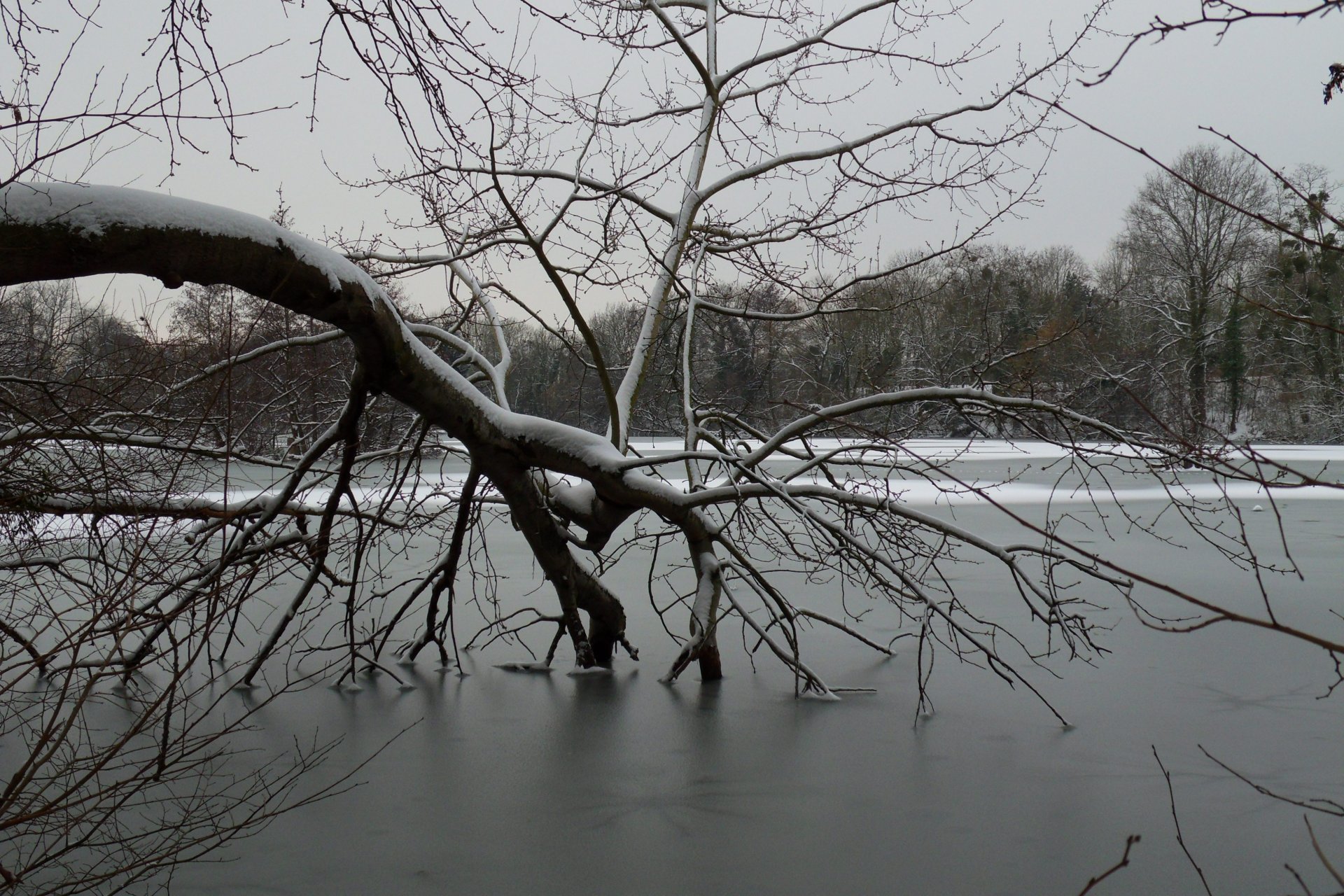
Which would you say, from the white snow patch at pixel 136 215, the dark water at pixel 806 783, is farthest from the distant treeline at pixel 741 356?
the dark water at pixel 806 783

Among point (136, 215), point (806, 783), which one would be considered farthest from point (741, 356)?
point (136, 215)

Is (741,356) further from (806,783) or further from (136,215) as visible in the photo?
(136,215)

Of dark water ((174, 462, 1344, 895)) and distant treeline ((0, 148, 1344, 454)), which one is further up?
distant treeline ((0, 148, 1344, 454))

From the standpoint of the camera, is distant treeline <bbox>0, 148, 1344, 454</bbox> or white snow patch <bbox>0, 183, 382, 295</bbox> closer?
white snow patch <bbox>0, 183, 382, 295</bbox>

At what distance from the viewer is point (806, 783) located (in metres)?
5.08

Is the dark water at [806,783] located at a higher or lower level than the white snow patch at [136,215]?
lower

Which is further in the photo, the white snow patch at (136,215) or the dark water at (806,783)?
the dark water at (806,783)

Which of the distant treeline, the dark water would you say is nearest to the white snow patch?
the distant treeline

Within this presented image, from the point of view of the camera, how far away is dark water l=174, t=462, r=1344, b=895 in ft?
13.6

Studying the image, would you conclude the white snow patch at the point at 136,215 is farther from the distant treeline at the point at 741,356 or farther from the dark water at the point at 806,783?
the dark water at the point at 806,783

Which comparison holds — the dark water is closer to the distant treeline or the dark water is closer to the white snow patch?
the distant treeline

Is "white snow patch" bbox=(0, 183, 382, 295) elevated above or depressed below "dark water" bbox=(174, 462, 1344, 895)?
above

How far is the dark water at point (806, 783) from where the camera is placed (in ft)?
13.6

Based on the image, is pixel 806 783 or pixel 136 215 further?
pixel 806 783
